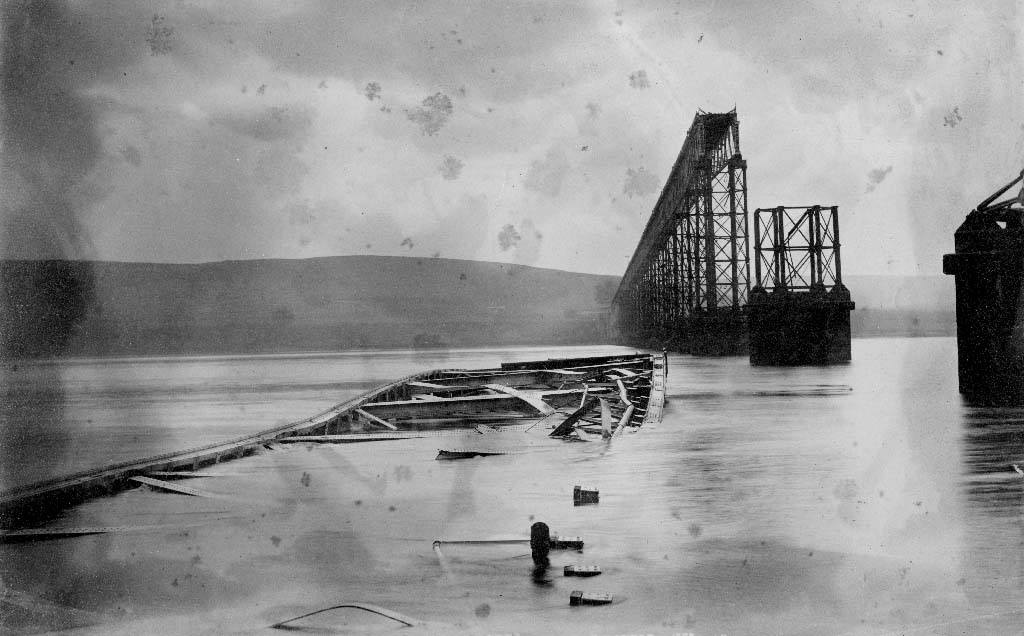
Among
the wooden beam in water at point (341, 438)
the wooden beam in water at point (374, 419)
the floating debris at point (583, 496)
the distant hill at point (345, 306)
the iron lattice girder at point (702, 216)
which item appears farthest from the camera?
the distant hill at point (345, 306)

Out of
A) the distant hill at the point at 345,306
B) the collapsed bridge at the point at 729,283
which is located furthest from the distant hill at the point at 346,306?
the collapsed bridge at the point at 729,283

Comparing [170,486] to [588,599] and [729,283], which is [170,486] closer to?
[588,599]

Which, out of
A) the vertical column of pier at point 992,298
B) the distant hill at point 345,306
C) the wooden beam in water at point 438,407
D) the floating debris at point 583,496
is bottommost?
the floating debris at point 583,496

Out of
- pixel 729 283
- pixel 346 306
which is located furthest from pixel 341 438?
pixel 346 306

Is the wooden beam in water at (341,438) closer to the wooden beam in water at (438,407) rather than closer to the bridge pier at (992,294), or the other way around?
the wooden beam in water at (438,407)

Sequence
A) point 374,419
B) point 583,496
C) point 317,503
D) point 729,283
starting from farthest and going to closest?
1. point 729,283
2. point 374,419
3. point 317,503
4. point 583,496

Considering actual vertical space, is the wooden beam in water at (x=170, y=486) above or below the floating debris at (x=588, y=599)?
above

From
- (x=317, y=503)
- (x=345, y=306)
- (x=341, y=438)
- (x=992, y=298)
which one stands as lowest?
(x=317, y=503)

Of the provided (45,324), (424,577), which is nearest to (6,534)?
(424,577)
